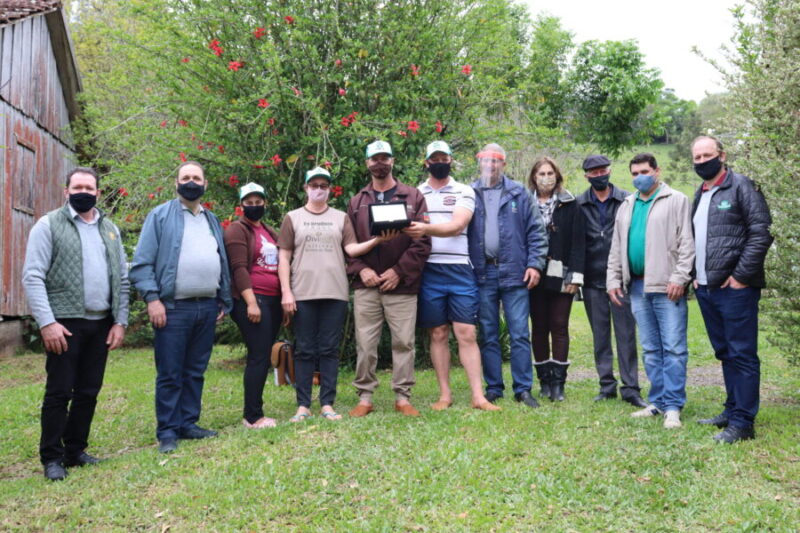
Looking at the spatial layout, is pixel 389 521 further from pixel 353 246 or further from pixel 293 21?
pixel 293 21

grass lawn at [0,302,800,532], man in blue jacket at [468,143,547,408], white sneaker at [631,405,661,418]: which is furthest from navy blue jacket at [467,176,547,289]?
white sneaker at [631,405,661,418]

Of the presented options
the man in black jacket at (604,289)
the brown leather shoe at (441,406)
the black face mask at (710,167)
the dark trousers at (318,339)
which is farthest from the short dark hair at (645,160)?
the dark trousers at (318,339)

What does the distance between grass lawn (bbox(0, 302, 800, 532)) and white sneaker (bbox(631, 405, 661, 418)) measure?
16cm

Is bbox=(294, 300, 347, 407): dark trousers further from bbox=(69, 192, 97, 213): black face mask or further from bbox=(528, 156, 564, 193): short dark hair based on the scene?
bbox=(528, 156, 564, 193): short dark hair

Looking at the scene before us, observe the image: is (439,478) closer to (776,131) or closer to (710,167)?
(710,167)

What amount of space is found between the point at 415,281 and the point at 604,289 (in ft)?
6.87

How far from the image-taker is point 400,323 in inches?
232

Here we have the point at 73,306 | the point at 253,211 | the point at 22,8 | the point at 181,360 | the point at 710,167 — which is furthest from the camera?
the point at 22,8

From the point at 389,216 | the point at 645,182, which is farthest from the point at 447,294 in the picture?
the point at 645,182

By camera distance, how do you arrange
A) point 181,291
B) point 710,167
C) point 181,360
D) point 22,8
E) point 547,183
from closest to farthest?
point 710,167, point 181,291, point 181,360, point 547,183, point 22,8

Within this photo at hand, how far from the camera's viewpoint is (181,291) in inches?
215

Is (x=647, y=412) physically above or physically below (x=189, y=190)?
below

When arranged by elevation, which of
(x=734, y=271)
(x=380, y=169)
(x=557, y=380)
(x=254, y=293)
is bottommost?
(x=557, y=380)

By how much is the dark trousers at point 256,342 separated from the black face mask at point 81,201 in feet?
4.96
